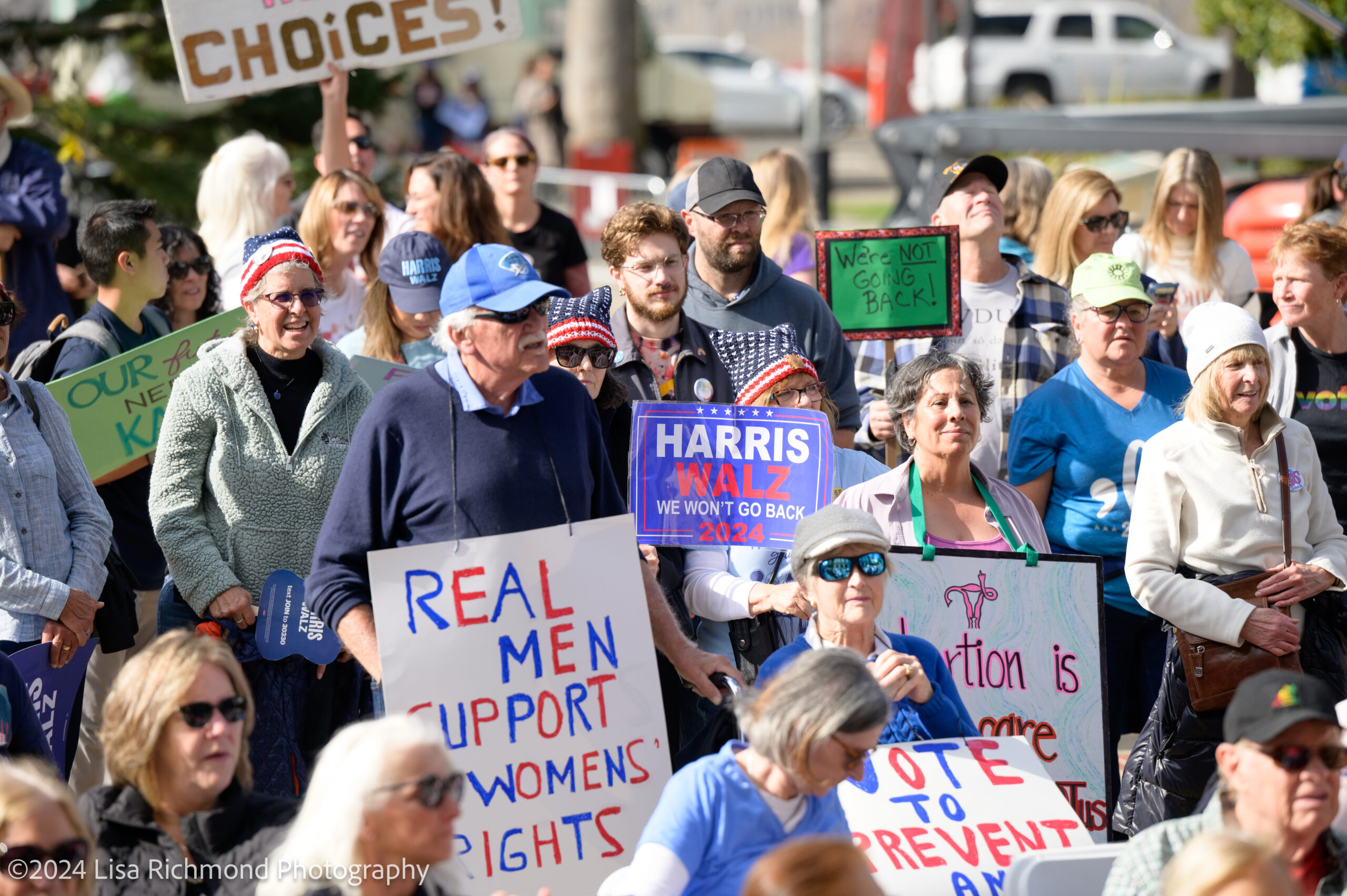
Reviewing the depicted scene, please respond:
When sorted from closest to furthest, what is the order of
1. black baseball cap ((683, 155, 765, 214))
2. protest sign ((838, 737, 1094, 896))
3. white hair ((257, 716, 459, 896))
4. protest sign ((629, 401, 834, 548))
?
white hair ((257, 716, 459, 896)) < protest sign ((838, 737, 1094, 896)) < protest sign ((629, 401, 834, 548)) < black baseball cap ((683, 155, 765, 214))

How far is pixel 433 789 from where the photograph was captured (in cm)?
304

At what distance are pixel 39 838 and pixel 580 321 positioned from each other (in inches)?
93.8

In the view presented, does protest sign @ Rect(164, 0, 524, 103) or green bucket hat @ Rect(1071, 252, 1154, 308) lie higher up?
protest sign @ Rect(164, 0, 524, 103)

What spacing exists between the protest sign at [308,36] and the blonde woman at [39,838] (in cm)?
432

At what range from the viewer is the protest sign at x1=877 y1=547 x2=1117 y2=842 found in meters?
4.59

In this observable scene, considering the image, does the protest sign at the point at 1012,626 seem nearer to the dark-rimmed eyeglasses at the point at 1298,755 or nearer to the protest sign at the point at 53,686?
the dark-rimmed eyeglasses at the point at 1298,755

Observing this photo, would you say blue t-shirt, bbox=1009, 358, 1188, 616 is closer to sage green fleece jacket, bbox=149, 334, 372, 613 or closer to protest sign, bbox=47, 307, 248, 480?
sage green fleece jacket, bbox=149, 334, 372, 613

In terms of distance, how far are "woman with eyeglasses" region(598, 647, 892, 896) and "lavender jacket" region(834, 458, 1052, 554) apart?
1.40 m

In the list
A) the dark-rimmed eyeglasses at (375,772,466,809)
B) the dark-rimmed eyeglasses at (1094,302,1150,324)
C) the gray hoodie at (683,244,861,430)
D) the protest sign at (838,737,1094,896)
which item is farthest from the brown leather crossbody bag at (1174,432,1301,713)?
the dark-rimmed eyeglasses at (375,772,466,809)

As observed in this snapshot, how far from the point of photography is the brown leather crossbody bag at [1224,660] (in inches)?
182

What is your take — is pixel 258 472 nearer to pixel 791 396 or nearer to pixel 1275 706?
pixel 791 396

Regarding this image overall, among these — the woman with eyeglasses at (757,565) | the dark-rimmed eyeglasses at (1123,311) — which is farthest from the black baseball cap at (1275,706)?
the dark-rimmed eyeglasses at (1123,311)

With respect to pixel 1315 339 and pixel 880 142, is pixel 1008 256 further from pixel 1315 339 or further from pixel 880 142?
pixel 880 142

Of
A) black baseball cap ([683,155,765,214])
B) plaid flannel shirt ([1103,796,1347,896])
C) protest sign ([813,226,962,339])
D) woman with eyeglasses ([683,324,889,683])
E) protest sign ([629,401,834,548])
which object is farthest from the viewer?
protest sign ([813,226,962,339])
